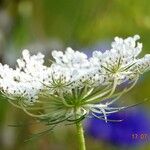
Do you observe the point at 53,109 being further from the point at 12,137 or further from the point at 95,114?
the point at 12,137

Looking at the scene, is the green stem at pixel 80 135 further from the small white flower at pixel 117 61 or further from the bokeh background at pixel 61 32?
the bokeh background at pixel 61 32

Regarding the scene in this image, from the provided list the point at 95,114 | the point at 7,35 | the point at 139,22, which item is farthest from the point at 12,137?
the point at 95,114

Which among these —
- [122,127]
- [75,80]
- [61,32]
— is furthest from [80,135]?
[61,32]

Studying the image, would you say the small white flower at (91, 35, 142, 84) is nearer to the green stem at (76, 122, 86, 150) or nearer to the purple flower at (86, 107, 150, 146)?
the green stem at (76, 122, 86, 150)

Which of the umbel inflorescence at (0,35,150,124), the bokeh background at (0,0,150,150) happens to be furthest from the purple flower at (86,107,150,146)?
the umbel inflorescence at (0,35,150,124)

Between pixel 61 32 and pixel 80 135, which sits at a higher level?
pixel 61 32

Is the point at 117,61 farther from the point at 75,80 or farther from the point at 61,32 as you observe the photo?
the point at 61,32

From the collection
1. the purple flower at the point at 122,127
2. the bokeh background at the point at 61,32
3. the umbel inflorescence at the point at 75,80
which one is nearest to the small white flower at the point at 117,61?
the umbel inflorescence at the point at 75,80
